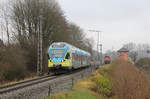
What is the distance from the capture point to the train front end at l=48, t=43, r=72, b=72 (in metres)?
18.7

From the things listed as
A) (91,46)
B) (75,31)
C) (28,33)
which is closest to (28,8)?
(28,33)

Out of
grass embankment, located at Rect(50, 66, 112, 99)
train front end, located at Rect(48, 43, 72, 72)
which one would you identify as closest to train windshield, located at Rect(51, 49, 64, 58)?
train front end, located at Rect(48, 43, 72, 72)

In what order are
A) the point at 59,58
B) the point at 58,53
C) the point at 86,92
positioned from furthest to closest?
the point at 58,53, the point at 59,58, the point at 86,92

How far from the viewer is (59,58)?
18844mm

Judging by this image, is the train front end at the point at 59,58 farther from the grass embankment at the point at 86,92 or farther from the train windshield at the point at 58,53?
the grass embankment at the point at 86,92

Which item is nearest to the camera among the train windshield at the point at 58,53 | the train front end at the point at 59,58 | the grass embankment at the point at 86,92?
the grass embankment at the point at 86,92

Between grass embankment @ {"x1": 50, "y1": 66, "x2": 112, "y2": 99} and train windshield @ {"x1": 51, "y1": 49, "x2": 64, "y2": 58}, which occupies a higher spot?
train windshield @ {"x1": 51, "y1": 49, "x2": 64, "y2": 58}

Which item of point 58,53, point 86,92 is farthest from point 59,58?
point 86,92

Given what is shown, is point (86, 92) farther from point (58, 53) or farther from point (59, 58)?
point (58, 53)

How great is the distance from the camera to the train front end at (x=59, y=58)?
18.7m

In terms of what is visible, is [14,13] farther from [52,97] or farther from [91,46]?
[91,46]

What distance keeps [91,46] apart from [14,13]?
46206 mm

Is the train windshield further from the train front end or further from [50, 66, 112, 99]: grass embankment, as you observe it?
[50, 66, 112, 99]: grass embankment

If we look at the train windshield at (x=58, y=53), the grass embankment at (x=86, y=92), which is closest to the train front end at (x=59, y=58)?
the train windshield at (x=58, y=53)
